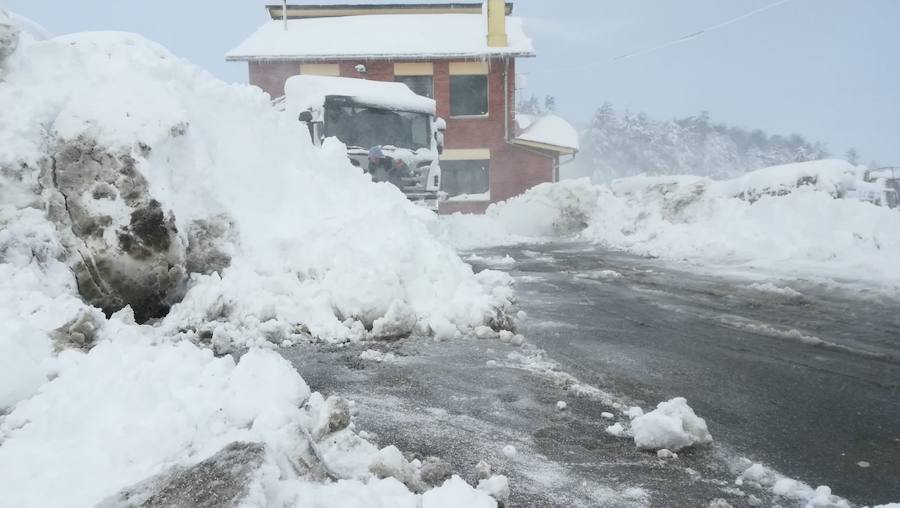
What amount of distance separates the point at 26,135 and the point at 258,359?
3.30 metres

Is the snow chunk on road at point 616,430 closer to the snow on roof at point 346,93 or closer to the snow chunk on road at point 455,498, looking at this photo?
the snow chunk on road at point 455,498

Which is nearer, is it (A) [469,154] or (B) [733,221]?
(B) [733,221]

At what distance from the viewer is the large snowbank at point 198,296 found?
2051 millimetres

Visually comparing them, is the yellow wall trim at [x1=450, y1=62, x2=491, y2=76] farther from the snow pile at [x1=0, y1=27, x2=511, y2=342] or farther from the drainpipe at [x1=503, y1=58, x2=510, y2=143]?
the snow pile at [x1=0, y1=27, x2=511, y2=342]

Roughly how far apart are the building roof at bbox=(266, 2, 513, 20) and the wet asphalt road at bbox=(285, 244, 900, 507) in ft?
73.6

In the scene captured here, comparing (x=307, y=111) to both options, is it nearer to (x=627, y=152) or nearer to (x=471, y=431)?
(x=471, y=431)

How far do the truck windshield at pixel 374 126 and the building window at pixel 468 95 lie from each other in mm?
9356

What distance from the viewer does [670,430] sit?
8.69 feet

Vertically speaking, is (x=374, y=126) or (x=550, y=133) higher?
(x=550, y=133)

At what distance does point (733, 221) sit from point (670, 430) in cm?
898

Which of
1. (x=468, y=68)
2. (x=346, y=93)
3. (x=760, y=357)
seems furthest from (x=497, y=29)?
(x=760, y=357)

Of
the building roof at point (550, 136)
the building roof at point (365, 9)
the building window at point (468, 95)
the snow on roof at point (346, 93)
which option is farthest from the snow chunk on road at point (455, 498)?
the building roof at point (365, 9)

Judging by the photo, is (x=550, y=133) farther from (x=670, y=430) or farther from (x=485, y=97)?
(x=670, y=430)

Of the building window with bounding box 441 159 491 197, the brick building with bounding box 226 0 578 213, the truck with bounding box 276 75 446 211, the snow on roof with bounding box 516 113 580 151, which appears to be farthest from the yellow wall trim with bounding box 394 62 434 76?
the truck with bounding box 276 75 446 211
